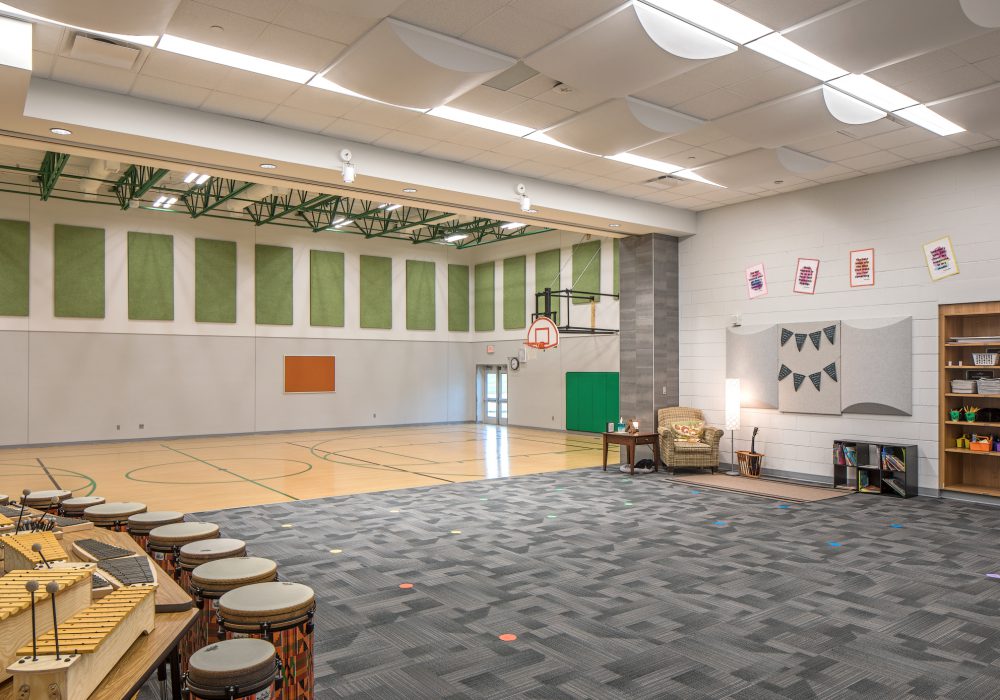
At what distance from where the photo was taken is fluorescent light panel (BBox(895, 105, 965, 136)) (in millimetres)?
7059

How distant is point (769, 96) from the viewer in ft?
21.4

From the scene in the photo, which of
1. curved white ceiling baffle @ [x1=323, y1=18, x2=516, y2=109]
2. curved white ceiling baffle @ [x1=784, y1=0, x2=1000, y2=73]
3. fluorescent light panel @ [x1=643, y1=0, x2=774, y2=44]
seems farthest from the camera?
curved white ceiling baffle @ [x1=323, y1=18, x2=516, y2=109]

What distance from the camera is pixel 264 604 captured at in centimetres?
268

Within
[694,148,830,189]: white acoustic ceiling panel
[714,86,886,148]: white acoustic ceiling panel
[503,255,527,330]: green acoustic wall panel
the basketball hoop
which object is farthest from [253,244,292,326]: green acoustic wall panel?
[714,86,886,148]: white acoustic ceiling panel

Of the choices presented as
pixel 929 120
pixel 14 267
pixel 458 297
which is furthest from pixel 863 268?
pixel 14 267

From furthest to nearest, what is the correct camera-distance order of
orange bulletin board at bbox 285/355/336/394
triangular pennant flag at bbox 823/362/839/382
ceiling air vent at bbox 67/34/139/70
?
1. orange bulletin board at bbox 285/355/336/394
2. triangular pennant flag at bbox 823/362/839/382
3. ceiling air vent at bbox 67/34/139/70

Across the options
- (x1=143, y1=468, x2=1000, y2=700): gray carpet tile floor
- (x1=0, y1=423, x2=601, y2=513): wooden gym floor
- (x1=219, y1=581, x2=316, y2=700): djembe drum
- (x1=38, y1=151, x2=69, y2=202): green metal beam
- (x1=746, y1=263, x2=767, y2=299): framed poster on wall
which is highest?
(x1=38, y1=151, x2=69, y2=202): green metal beam

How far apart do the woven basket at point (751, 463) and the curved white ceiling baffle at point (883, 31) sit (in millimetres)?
6304

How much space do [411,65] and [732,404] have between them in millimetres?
7410

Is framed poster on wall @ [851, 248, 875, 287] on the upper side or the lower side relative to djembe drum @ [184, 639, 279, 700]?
upper

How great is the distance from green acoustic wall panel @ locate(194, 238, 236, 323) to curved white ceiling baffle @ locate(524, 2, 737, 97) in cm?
1348

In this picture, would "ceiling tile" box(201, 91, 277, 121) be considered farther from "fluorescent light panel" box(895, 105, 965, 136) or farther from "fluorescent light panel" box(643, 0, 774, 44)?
"fluorescent light panel" box(895, 105, 965, 136)

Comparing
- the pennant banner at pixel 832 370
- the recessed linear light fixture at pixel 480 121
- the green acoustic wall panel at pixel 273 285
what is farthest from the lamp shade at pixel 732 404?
the green acoustic wall panel at pixel 273 285

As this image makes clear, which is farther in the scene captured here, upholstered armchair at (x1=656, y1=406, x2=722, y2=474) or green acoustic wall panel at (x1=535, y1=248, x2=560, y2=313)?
green acoustic wall panel at (x1=535, y1=248, x2=560, y2=313)
